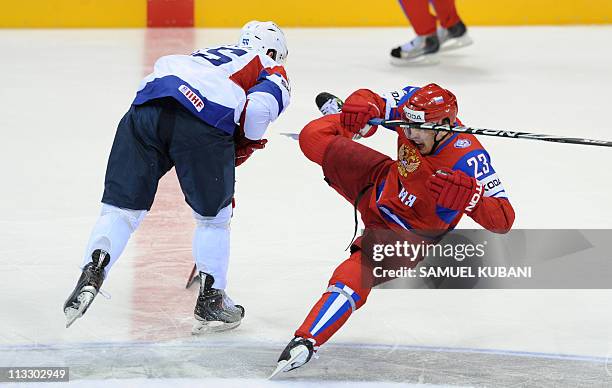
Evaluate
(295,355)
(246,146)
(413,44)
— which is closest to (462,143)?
(246,146)

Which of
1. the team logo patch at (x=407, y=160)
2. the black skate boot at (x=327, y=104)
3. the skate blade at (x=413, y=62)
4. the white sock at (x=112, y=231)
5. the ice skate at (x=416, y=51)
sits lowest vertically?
the skate blade at (x=413, y=62)

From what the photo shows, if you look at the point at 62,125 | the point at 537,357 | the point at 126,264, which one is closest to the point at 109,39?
the point at 62,125

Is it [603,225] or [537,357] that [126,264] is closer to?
[537,357]

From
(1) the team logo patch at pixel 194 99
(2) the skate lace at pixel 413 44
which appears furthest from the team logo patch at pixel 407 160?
(2) the skate lace at pixel 413 44

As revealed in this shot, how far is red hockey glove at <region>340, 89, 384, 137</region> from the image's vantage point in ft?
12.1

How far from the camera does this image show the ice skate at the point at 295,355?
331cm

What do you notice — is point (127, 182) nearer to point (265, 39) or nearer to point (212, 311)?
point (212, 311)

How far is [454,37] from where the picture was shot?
26.4ft

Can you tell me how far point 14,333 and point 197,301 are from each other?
55 cm

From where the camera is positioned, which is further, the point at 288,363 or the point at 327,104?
the point at 327,104

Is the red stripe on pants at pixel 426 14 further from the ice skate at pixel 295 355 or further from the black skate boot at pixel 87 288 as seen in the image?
the ice skate at pixel 295 355

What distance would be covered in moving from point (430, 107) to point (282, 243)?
1.20 meters

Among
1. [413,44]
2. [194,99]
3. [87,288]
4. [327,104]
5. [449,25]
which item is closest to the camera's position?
[87,288]

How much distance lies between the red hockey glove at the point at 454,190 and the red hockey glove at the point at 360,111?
442 mm
